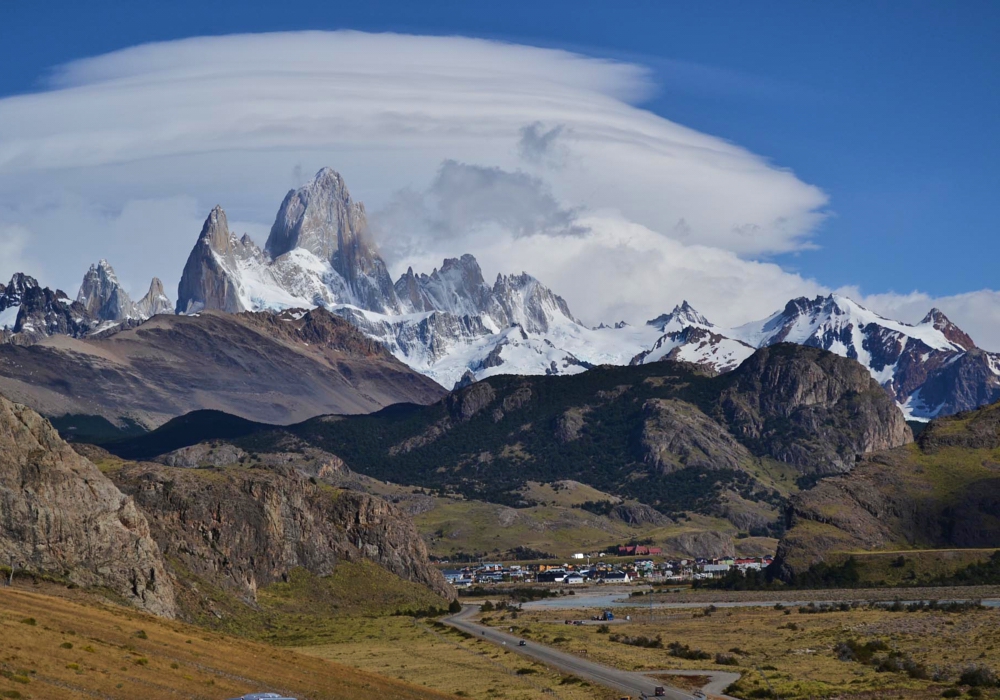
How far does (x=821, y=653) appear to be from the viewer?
16000 centimetres

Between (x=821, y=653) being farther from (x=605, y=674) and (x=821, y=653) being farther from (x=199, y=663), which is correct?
(x=199, y=663)

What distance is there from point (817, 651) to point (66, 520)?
269 feet

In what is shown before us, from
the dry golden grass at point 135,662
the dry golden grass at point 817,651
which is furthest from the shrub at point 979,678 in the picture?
the dry golden grass at point 135,662

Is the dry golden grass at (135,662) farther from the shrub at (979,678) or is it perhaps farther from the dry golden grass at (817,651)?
the shrub at (979,678)

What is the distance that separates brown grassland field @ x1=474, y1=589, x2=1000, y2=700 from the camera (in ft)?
400

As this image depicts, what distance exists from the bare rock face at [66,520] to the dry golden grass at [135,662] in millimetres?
15878

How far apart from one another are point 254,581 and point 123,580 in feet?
186

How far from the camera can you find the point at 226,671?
9969 cm

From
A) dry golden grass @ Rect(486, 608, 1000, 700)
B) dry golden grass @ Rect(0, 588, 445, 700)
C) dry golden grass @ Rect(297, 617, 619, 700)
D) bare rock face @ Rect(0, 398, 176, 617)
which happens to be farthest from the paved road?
bare rock face @ Rect(0, 398, 176, 617)

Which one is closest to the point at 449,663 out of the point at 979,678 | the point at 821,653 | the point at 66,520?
the point at 66,520

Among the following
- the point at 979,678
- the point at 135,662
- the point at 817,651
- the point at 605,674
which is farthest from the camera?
the point at 817,651

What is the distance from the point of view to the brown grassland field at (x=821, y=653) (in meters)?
122

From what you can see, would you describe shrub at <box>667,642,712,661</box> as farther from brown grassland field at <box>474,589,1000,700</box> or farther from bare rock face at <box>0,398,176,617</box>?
bare rock face at <box>0,398,176,617</box>

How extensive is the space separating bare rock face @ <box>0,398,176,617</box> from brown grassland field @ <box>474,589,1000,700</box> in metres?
47.4
